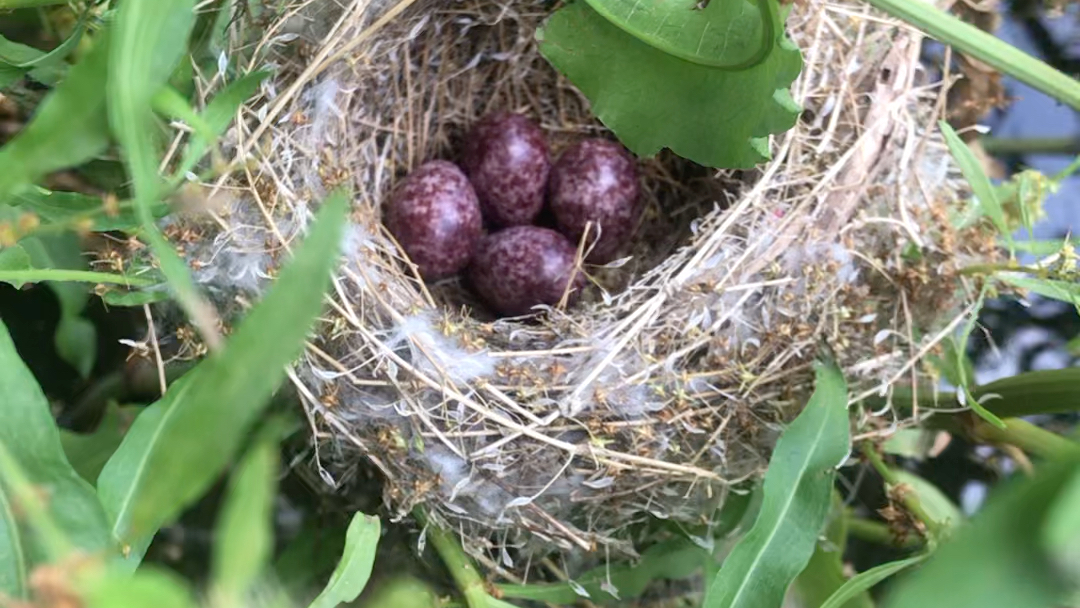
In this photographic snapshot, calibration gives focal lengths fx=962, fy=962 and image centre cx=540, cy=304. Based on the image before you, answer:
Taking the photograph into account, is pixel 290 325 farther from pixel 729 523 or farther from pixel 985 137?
pixel 985 137

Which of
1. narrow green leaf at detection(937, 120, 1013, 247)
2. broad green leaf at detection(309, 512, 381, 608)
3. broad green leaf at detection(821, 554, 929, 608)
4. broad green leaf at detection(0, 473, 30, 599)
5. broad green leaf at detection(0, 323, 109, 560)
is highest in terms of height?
narrow green leaf at detection(937, 120, 1013, 247)

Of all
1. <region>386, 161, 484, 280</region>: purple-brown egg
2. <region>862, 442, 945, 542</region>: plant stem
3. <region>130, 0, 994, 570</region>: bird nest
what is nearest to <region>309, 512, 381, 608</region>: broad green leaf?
<region>130, 0, 994, 570</region>: bird nest

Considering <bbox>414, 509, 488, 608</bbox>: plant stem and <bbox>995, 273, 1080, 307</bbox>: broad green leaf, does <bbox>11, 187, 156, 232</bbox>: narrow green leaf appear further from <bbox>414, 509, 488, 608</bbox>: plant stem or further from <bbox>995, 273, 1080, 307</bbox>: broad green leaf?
<bbox>995, 273, 1080, 307</bbox>: broad green leaf

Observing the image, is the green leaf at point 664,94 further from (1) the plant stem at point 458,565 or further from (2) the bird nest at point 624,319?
(1) the plant stem at point 458,565

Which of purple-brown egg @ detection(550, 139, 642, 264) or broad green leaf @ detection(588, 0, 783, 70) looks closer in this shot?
broad green leaf @ detection(588, 0, 783, 70)

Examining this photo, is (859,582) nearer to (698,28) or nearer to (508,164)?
(698,28)

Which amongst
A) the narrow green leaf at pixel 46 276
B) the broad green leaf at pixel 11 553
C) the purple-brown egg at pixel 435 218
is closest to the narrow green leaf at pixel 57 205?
the narrow green leaf at pixel 46 276
